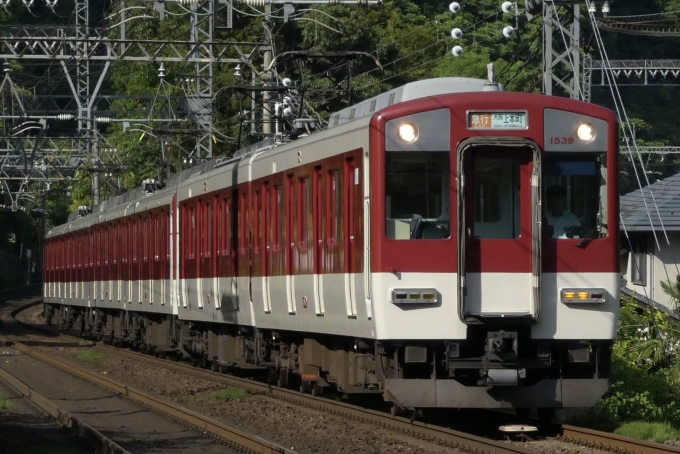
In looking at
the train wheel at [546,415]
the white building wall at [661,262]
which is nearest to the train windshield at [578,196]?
the train wheel at [546,415]

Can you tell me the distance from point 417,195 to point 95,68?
46.6 m

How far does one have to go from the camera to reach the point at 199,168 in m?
20.7

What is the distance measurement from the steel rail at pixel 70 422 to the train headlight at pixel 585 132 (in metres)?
4.49

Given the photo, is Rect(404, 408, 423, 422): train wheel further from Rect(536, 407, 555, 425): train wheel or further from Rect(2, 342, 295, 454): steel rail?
Rect(2, 342, 295, 454): steel rail

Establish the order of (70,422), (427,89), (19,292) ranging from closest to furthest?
(427,89) → (70,422) → (19,292)

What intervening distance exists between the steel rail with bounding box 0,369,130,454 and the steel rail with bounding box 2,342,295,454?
0.99 m

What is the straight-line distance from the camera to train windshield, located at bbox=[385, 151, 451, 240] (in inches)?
433

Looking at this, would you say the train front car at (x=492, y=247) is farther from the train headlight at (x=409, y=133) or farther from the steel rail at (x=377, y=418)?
the steel rail at (x=377, y=418)

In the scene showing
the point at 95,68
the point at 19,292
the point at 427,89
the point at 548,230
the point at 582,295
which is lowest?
the point at 19,292

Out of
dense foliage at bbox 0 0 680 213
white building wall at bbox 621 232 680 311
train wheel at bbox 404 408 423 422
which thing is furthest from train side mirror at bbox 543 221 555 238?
dense foliage at bbox 0 0 680 213

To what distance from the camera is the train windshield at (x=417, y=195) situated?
36.1ft

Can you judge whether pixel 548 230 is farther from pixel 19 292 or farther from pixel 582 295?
pixel 19 292

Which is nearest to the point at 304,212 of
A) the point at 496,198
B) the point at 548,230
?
the point at 496,198

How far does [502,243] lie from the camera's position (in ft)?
36.0
